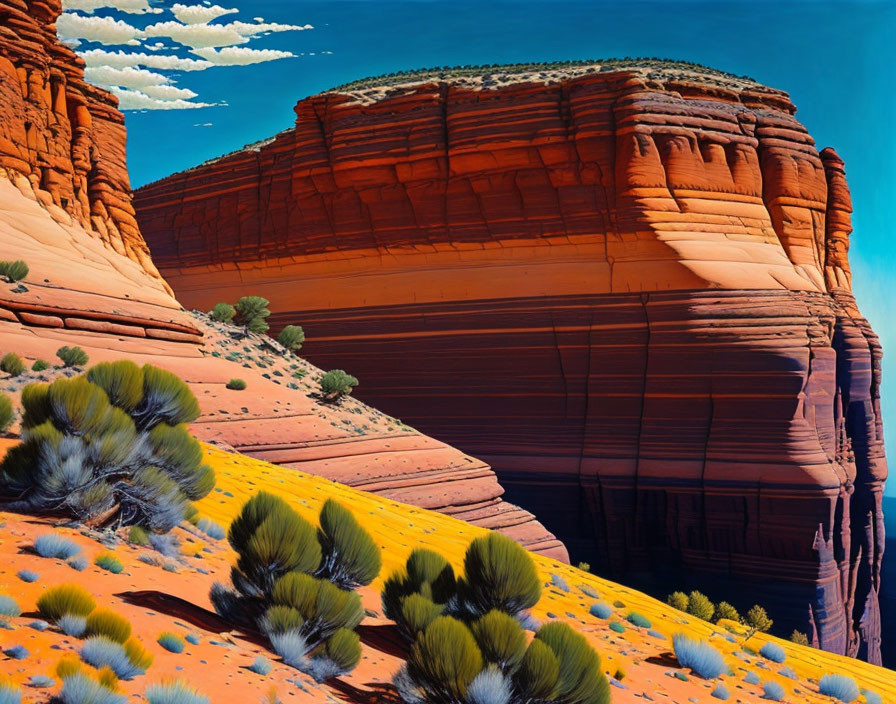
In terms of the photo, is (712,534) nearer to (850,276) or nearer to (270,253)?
(850,276)

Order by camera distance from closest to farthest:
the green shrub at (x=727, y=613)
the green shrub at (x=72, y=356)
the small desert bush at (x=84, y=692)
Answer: the small desert bush at (x=84, y=692) < the green shrub at (x=72, y=356) < the green shrub at (x=727, y=613)

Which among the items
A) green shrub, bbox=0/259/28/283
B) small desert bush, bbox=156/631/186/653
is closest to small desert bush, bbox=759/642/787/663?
small desert bush, bbox=156/631/186/653

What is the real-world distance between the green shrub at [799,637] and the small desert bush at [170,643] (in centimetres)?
2330

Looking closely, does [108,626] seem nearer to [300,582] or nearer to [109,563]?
[109,563]

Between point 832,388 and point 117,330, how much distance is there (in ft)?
83.6

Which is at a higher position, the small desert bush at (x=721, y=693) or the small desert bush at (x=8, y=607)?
the small desert bush at (x=8, y=607)

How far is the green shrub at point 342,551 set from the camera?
332 inches

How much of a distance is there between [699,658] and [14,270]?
1440 cm

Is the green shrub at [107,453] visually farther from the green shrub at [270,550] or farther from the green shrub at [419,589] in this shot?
the green shrub at [419,589]

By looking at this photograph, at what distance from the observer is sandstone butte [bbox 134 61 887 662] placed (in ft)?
92.8

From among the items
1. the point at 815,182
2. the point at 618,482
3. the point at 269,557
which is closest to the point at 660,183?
the point at 815,182

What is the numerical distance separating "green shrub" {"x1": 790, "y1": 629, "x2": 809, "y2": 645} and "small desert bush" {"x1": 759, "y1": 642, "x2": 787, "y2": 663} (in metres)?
13.7

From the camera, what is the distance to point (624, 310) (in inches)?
1220

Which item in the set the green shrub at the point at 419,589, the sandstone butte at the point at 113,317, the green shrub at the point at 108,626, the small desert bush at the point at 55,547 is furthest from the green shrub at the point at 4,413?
the green shrub at the point at 419,589
